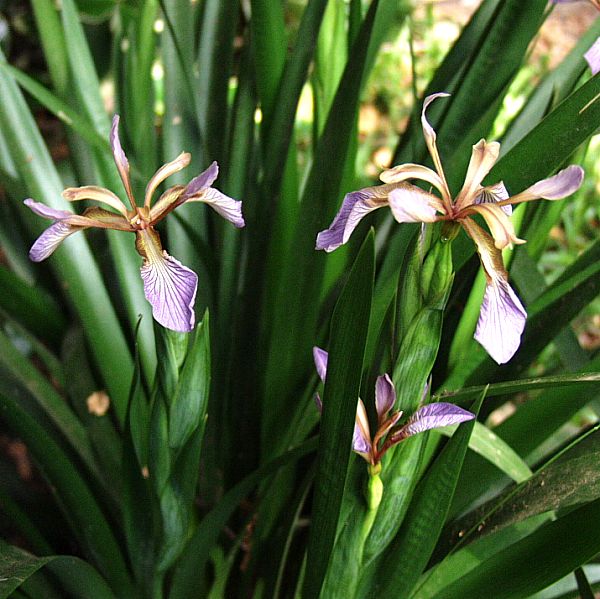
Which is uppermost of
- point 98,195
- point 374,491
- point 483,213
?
point 98,195

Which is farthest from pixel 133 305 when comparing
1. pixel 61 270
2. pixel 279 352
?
pixel 279 352

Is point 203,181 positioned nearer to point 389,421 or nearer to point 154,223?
point 154,223

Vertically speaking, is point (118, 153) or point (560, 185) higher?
point (118, 153)

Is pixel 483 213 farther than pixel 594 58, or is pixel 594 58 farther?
pixel 594 58

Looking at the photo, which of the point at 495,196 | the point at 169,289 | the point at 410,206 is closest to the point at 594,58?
the point at 495,196

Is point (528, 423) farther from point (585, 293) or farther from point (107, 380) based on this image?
point (107, 380)

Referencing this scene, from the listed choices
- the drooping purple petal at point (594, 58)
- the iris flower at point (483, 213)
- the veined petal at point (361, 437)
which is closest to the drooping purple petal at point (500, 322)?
the iris flower at point (483, 213)
